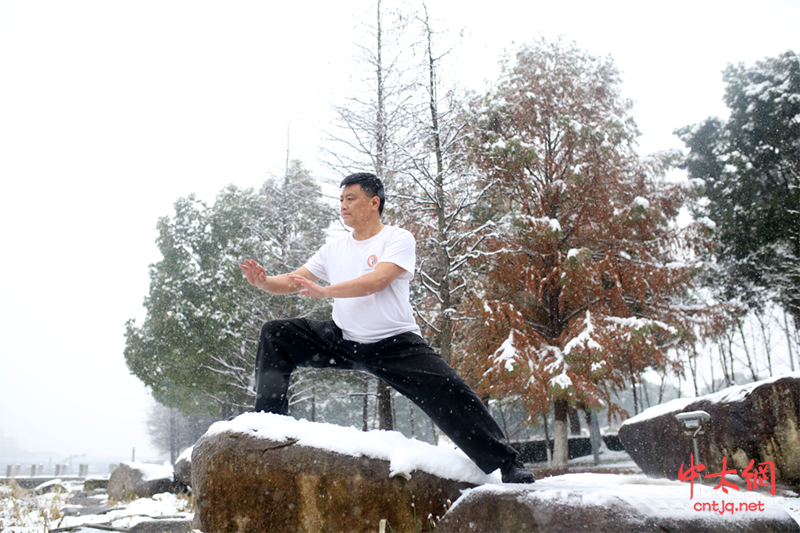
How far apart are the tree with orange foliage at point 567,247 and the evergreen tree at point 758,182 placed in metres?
4.93

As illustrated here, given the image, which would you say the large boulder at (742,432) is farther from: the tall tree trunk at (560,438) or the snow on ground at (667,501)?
the tall tree trunk at (560,438)

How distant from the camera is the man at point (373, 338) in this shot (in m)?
2.68

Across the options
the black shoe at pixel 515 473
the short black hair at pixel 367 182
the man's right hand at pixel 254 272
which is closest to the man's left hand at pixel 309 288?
the man's right hand at pixel 254 272

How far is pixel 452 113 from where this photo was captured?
37.9ft

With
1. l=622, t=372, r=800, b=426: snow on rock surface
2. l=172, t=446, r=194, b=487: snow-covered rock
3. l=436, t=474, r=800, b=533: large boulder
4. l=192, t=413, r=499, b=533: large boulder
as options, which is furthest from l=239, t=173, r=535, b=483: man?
l=172, t=446, r=194, b=487: snow-covered rock

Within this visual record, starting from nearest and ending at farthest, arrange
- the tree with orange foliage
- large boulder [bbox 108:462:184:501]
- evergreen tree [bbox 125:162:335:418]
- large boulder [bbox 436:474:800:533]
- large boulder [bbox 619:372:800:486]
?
large boulder [bbox 436:474:800:533] → large boulder [bbox 619:372:800:486] → large boulder [bbox 108:462:184:501] → the tree with orange foliage → evergreen tree [bbox 125:162:335:418]

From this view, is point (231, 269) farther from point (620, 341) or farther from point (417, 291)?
point (620, 341)

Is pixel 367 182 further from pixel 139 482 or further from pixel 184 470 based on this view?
pixel 139 482

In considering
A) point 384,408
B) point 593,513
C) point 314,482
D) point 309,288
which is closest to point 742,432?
point 593,513

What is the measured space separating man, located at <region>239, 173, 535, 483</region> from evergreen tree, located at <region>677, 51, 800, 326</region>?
1750cm

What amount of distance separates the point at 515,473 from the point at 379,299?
1159 mm

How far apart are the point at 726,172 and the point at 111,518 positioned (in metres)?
21.3

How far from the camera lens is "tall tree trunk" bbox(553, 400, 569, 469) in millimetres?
11703

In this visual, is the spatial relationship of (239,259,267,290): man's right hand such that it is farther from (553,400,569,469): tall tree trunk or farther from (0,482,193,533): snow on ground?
(553,400,569,469): tall tree trunk
